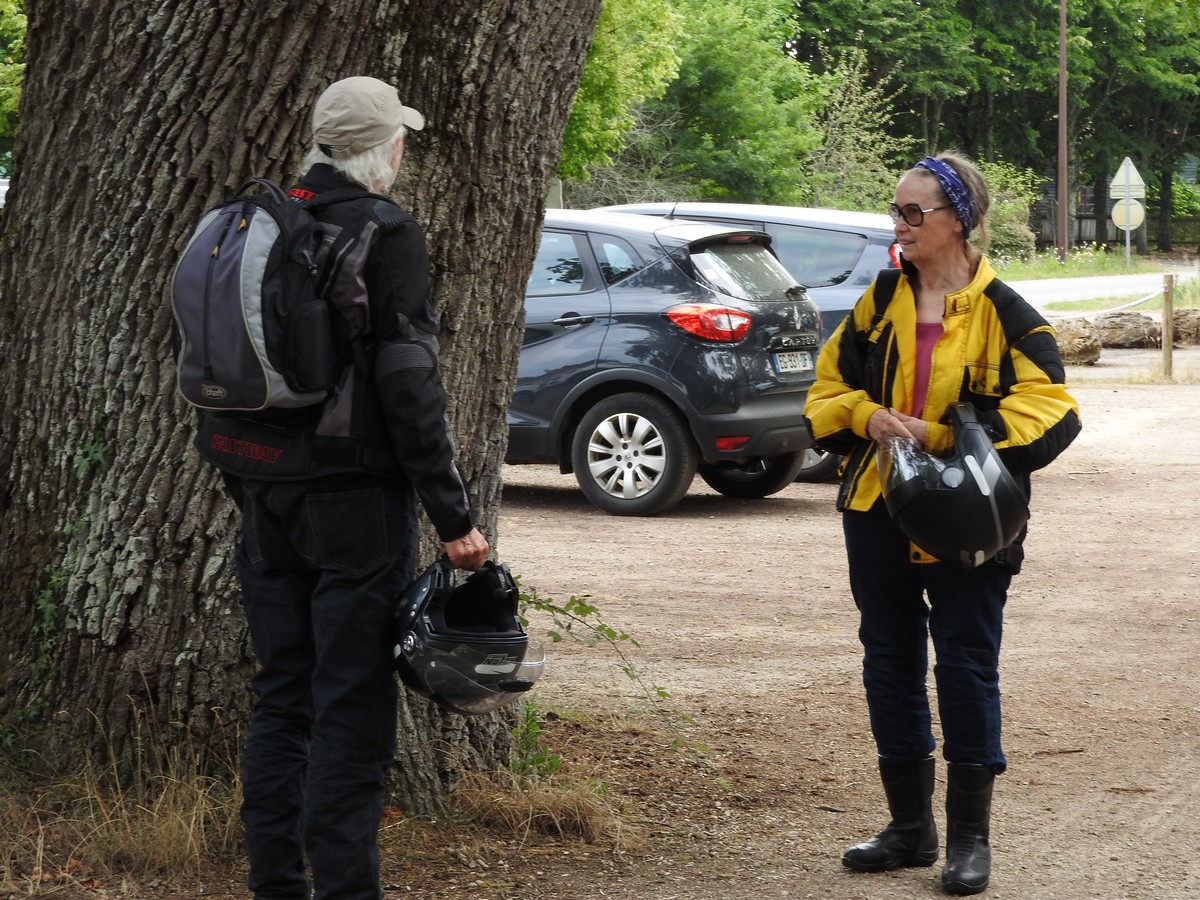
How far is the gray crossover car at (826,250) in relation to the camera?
445 inches

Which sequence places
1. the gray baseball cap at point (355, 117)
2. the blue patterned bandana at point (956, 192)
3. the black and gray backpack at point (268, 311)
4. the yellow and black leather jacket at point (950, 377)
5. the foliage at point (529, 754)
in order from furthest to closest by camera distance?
the foliage at point (529, 754) < the blue patterned bandana at point (956, 192) < the yellow and black leather jacket at point (950, 377) < the gray baseball cap at point (355, 117) < the black and gray backpack at point (268, 311)

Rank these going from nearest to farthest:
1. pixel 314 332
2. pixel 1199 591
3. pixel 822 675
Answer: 1. pixel 314 332
2. pixel 822 675
3. pixel 1199 591

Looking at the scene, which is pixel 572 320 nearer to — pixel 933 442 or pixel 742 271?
pixel 742 271

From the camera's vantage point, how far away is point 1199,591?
8.02 m

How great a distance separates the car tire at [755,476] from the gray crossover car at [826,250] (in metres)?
0.65

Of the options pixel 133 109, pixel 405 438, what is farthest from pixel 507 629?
pixel 133 109

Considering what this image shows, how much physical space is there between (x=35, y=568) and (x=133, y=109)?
4.17 ft

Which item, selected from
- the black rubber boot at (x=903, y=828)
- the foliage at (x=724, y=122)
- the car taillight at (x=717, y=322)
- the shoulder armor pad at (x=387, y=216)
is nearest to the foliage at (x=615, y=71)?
the foliage at (x=724, y=122)

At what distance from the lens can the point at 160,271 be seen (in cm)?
413

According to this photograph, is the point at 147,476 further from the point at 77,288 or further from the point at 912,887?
the point at 912,887

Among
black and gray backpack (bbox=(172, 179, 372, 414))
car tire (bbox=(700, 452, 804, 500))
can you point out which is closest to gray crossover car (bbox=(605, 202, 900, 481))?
car tire (bbox=(700, 452, 804, 500))

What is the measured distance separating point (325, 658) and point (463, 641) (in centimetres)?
29

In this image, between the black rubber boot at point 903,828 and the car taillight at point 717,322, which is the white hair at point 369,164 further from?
the car taillight at point 717,322

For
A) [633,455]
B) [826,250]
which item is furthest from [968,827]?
[826,250]
